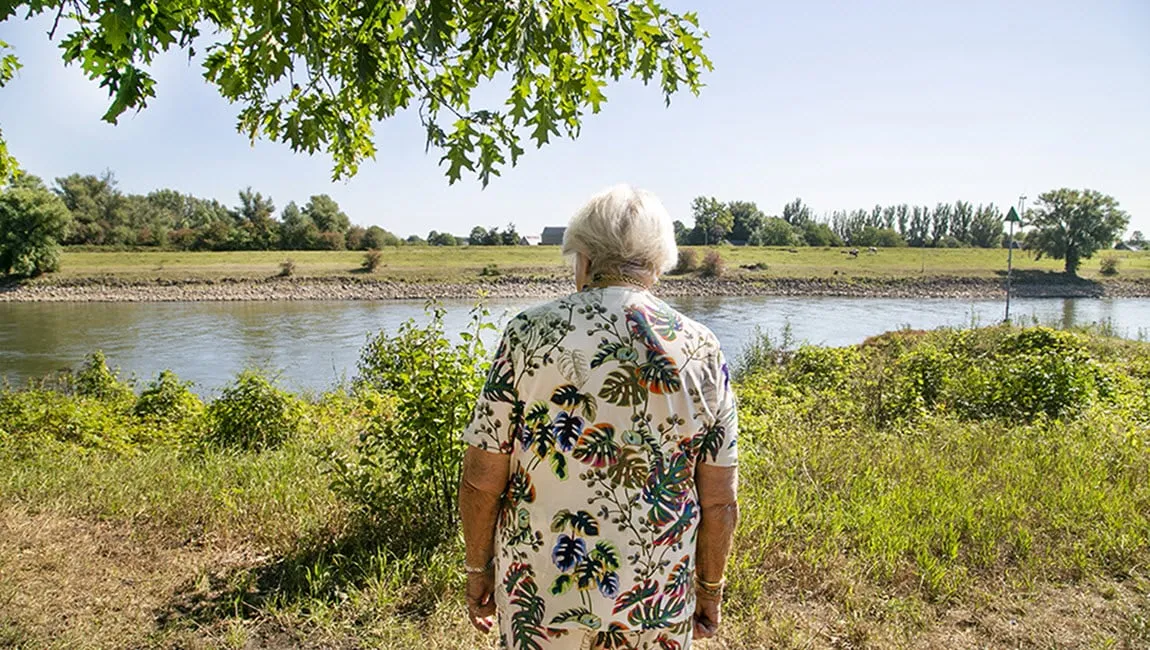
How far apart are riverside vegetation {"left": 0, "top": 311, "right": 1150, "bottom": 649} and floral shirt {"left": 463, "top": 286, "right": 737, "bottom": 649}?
48.1 inches

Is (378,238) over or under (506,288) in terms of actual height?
over

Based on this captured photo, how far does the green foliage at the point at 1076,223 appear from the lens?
58.3 meters

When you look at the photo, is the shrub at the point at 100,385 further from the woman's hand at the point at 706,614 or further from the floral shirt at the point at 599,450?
the woman's hand at the point at 706,614

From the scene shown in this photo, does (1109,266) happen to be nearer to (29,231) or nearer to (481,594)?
(481,594)

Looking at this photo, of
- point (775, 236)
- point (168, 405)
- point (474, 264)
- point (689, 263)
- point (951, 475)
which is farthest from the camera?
point (775, 236)

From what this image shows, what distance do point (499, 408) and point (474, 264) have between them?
202 ft

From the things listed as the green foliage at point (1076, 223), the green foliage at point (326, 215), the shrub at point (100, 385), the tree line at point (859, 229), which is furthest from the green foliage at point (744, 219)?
the shrub at point (100, 385)

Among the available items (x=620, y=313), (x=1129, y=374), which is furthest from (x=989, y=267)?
(x=620, y=313)

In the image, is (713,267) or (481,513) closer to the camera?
(481,513)

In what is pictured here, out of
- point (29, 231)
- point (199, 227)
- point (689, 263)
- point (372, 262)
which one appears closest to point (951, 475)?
point (689, 263)

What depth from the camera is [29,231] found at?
47.7m

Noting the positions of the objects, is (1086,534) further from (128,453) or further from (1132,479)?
(128,453)

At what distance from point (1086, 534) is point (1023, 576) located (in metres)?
0.71

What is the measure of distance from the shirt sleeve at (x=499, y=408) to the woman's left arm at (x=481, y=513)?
28mm
